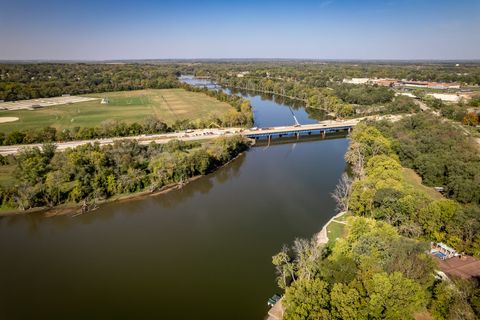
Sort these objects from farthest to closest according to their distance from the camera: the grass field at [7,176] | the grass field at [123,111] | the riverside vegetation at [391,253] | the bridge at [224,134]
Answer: the grass field at [123,111] < the bridge at [224,134] < the grass field at [7,176] < the riverside vegetation at [391,253]

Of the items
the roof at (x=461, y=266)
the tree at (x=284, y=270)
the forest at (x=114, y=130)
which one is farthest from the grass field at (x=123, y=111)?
the roof at (x=461, y=266)

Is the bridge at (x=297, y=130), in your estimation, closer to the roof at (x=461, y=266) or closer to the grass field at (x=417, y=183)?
the grass field at (x=417, y=183)

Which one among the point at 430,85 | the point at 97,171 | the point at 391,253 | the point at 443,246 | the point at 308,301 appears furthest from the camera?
the point at 430,85

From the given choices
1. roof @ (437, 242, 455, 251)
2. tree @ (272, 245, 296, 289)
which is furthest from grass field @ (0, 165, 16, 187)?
roof @ (437, 242, 455, 251)

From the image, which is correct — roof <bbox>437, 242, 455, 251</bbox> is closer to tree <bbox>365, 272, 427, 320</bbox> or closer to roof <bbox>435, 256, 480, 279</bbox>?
roof <bbox>435, 256, 480, 279</bbox>

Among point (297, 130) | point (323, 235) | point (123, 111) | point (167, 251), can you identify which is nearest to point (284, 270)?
point (323, 235)

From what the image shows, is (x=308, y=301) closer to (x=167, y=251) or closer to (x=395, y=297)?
(x=395, y=297)
